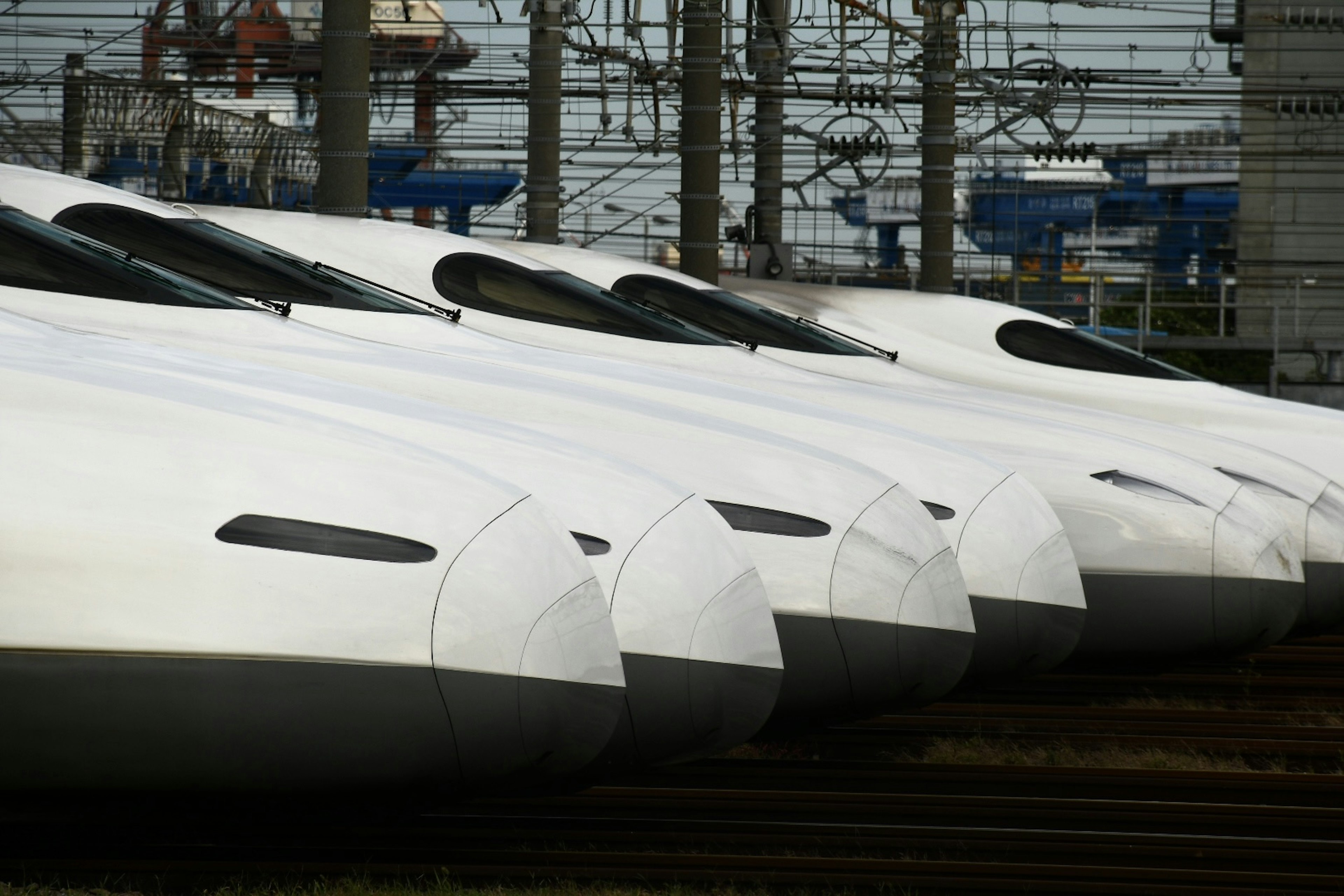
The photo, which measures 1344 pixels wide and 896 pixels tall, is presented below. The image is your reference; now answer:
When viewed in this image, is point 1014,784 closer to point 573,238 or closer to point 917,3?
point 917,3

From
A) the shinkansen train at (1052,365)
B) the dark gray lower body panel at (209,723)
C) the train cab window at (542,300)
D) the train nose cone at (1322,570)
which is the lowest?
the train nose cone at (1322,570)

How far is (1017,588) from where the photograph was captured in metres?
5.50

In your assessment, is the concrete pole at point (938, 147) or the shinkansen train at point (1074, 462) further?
the concrete pole at point (938, 147)

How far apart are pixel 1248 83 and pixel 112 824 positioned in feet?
117

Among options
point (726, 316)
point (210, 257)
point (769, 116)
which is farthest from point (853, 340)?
point (769, 116)

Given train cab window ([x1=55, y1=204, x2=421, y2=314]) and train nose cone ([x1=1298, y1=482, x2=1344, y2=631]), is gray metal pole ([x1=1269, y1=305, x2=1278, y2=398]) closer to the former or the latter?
train nose cone ([x1=1298, y1=482, x2=1344, y2=631])

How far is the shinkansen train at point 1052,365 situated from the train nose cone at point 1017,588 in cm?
346

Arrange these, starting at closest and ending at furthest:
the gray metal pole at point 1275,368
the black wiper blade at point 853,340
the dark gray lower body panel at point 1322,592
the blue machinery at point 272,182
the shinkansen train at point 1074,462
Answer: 1. the shinkansen train at point 1074,462
2. the dark gray lower body panel at point 1322,592
3. the black wiper blade at point 853,340
4. the gray metal pole at point 1275,368
5. the blue machinery at point 272,182

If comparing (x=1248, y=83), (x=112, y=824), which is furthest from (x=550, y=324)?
(x=1248, y=83)

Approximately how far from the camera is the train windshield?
186 inches

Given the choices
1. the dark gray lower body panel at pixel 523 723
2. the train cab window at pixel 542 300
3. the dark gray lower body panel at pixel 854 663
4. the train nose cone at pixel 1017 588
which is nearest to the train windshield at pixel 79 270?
the train cab window at pixel 542 300

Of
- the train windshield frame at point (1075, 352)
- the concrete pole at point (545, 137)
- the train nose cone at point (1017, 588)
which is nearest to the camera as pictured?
the train nose cone at point (1017, 588)

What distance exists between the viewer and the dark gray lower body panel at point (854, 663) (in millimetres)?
4715

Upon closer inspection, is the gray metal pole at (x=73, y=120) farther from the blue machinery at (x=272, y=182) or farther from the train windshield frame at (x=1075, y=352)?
the train windshield frame at (x=1075, y=352)
